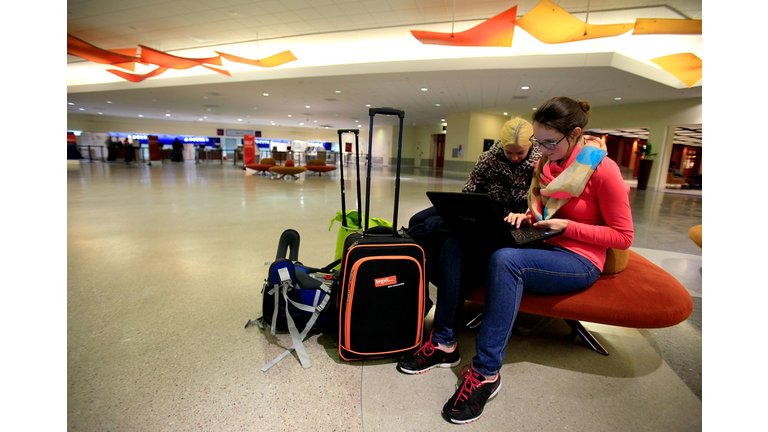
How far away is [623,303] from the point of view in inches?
51.0

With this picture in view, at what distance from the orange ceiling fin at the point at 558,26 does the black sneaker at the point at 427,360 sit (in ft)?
21.7

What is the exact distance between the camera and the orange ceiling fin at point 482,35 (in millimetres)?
6320

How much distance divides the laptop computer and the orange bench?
0.88ft

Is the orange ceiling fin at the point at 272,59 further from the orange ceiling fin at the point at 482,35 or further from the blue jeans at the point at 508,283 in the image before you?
the blue jeans at the point at 508,283

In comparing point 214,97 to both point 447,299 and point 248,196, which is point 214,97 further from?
point 447,299

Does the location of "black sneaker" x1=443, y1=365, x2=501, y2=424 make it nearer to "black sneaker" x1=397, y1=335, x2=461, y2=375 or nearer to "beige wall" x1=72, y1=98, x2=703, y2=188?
"black sneaker" x1=397, y1=335, x2=461, y2=375

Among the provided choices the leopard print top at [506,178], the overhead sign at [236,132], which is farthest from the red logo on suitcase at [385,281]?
the overhead sign at [236,132]

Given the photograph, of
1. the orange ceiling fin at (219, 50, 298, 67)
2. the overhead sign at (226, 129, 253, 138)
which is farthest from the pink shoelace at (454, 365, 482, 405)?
the overhead sign at (226, 129, 253, 138)

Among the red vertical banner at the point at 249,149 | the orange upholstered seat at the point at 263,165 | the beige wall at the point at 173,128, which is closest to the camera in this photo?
the orange upholstered seat at the point at 263,165

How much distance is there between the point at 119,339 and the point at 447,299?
1592mm

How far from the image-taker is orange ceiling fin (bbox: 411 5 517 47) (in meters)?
6.32

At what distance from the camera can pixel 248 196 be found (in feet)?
20.6

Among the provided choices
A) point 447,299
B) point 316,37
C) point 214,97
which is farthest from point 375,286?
point 214,97
